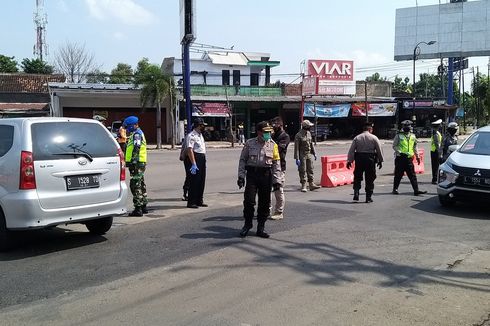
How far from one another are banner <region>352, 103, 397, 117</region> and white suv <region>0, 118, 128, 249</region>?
3855 centimetres

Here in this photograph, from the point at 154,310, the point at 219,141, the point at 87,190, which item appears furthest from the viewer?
the point at 219,141

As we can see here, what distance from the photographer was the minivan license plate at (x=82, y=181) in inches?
265

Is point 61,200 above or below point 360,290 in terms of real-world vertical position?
above

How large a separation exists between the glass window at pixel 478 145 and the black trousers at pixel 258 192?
5.04m

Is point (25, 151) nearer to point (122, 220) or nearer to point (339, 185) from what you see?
point (122, 220)

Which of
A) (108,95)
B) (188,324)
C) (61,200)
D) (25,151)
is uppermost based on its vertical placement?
(108,95)

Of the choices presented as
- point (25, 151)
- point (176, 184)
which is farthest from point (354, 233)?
point (176, 184)

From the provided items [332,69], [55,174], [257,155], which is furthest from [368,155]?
[332,69]

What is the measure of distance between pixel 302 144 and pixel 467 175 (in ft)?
13.5

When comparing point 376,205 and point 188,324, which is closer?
point 188,324

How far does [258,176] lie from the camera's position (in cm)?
749

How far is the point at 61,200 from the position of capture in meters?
6.59

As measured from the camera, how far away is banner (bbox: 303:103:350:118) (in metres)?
42.3

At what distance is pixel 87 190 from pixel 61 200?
0.42m
